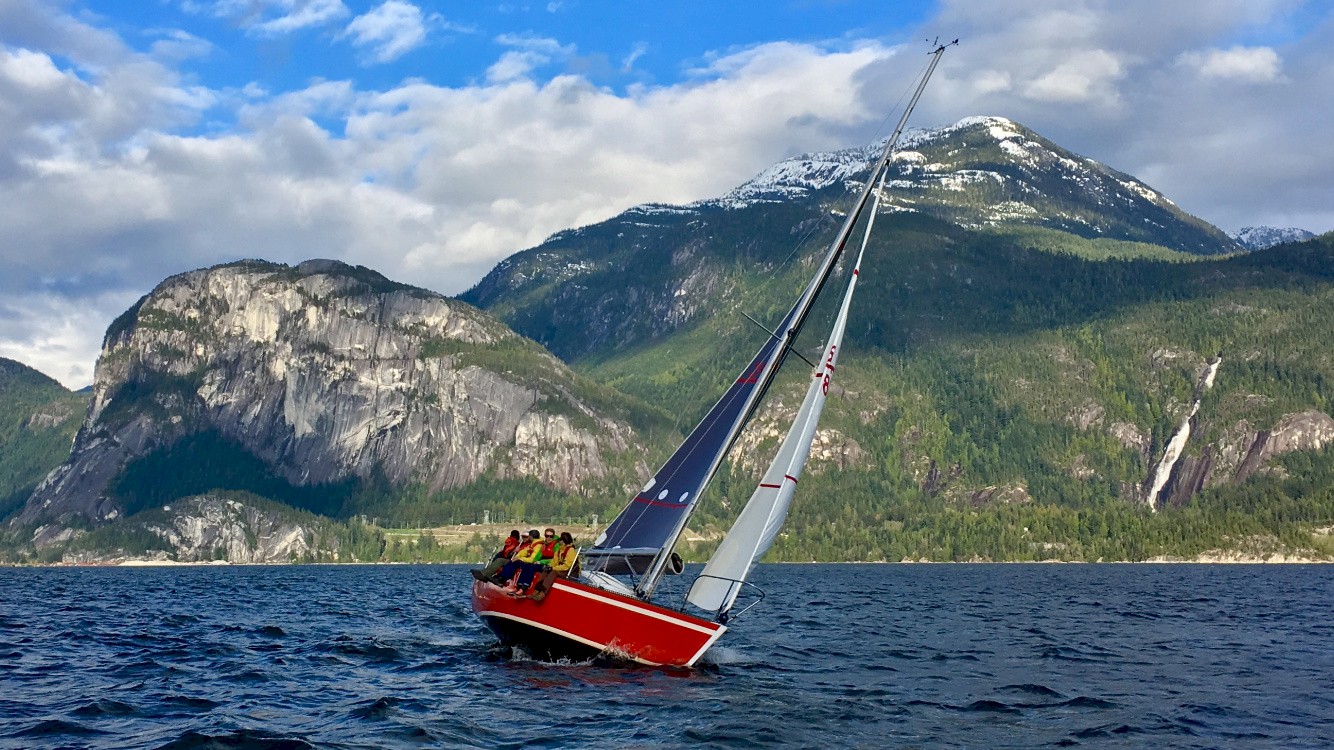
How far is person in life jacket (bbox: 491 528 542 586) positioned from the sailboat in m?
0.43

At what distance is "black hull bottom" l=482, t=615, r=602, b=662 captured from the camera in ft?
141

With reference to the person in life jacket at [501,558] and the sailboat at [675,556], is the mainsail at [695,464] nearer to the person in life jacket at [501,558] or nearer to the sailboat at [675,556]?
the sailboat at [675,556]

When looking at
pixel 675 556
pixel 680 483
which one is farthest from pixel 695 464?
pixel 675 556

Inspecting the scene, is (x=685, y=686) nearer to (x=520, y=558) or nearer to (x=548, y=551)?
(x=548, y=551)

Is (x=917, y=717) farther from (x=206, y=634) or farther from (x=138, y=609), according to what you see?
(x=138, y=609)

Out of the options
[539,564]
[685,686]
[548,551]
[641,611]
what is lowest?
[685,686]

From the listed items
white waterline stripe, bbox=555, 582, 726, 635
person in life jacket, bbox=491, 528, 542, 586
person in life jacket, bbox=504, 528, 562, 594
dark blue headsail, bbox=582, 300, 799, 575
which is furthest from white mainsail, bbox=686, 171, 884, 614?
person in life jacket, bbox=491, 528, 542, 586

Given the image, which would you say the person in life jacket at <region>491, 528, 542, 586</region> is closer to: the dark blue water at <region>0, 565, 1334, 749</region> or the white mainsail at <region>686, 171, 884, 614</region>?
the dark blue water at <region>0, 565, 1334, 749</region>

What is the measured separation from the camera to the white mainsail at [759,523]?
138 feet

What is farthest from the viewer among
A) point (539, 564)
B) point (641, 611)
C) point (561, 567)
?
point (561, 567)

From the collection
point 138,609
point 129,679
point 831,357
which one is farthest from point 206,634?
point 831,357

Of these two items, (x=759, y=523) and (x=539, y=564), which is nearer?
(x=759, y=523)

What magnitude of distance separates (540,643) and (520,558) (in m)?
2.98

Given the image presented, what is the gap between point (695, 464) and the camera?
1779 inches
